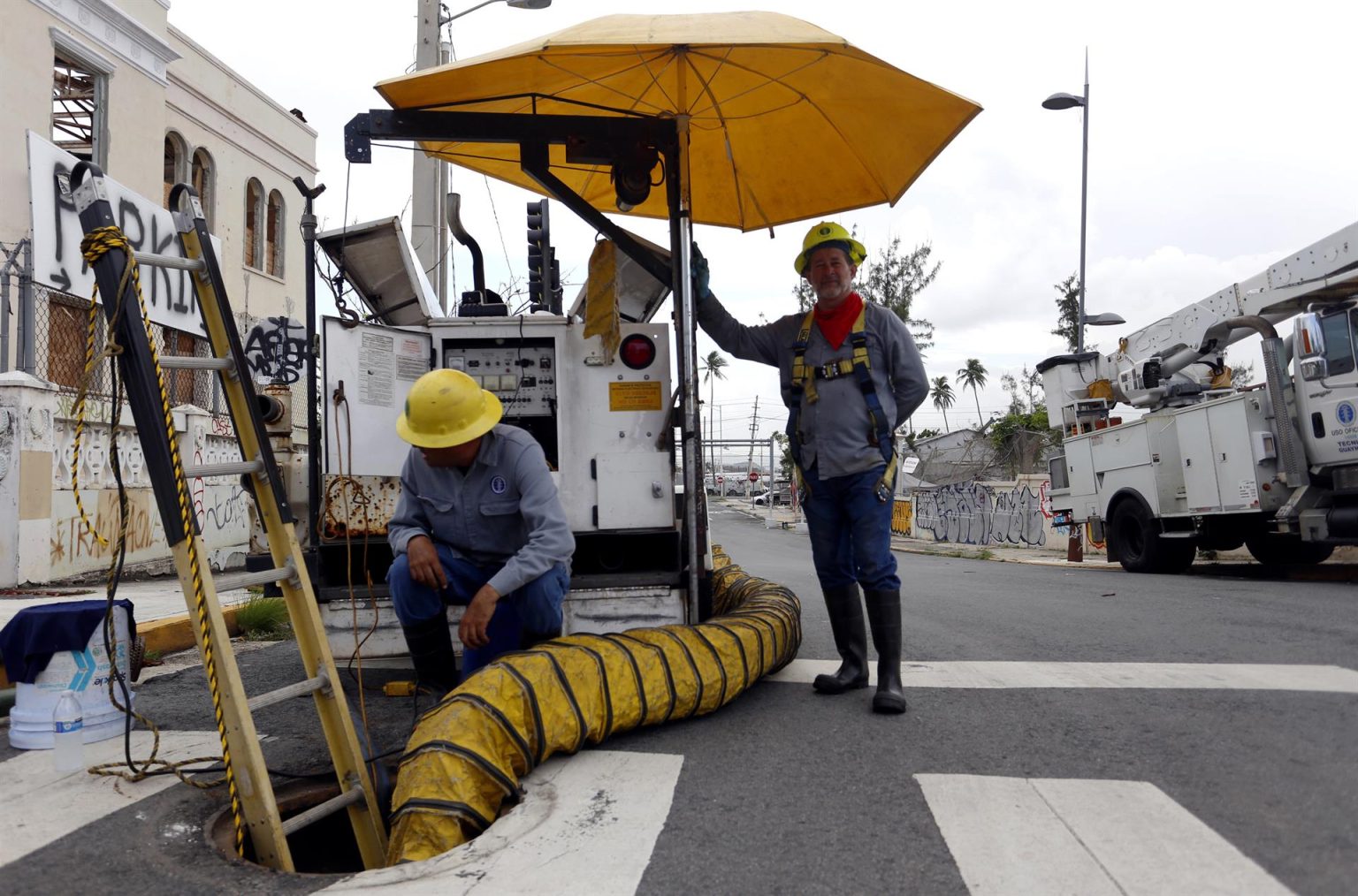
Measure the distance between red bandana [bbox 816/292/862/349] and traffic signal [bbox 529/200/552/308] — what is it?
221 centimetres

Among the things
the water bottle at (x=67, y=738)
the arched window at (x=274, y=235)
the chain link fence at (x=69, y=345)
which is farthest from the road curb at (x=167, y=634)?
the arched window at (x=274, y=235)

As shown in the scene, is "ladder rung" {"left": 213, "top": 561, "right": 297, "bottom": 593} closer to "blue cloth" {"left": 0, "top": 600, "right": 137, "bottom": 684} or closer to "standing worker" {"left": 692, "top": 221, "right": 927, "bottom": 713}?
"blue cloth" {"left": 0, "top": 600, "right": 137, "bottom": 684}

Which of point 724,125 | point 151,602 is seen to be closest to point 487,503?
→ point 724,125

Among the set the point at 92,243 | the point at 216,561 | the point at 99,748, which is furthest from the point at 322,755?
the point at 216,561

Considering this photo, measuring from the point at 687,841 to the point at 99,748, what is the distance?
256cm

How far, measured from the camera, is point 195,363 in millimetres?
2975

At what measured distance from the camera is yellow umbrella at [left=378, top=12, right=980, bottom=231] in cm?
398

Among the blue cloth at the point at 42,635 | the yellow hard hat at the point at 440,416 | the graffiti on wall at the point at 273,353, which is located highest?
the graffiti on wall at the point at 273,353

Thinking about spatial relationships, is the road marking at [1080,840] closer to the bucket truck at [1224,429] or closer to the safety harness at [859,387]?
the safety harness at [859,387]

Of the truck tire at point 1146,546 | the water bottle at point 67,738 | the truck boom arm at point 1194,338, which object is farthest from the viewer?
the truck tire at point 1146,546

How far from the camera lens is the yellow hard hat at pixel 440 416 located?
369cm

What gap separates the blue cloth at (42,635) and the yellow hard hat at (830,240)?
128 inches

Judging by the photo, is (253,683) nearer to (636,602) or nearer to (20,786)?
(20,786)

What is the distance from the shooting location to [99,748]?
368cm
